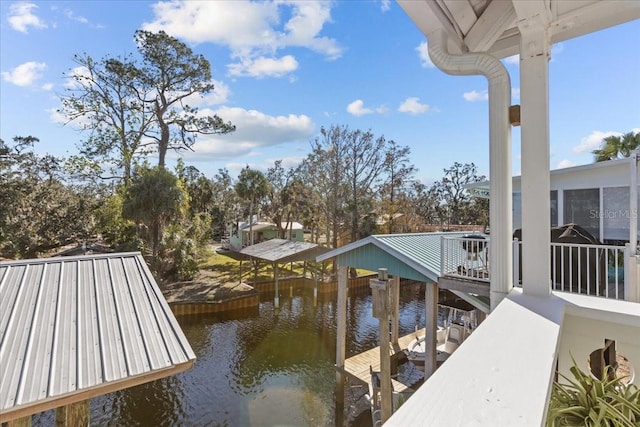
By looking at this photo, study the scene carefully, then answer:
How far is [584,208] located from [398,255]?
15.4ft

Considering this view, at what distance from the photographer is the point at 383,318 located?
5199 millimetres

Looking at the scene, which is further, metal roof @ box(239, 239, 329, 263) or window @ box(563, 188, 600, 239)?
metal roof @ box(239, 239, 329, 263)

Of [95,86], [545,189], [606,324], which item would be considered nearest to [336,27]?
[545,189]

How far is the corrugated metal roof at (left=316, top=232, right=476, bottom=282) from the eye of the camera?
6.26 metres

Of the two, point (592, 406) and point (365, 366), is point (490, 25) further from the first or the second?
point (365, 366)

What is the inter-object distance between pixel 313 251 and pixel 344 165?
5.69 metres

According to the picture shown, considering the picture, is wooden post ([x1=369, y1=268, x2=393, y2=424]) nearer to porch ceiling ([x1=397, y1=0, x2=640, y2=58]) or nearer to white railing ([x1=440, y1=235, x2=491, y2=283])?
white railing ([x1=440, y1=235, x2=491, y2=283])

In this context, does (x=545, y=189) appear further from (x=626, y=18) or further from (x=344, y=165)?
(x=344, y=165)

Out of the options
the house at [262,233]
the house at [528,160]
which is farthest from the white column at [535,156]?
the house at [262,233]

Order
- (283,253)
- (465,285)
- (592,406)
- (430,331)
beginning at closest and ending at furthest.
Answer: (592,406) → (465,285) → (430,331) → (283,253)

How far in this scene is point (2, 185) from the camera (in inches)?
643

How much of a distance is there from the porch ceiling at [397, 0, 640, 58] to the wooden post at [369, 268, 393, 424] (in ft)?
11.3

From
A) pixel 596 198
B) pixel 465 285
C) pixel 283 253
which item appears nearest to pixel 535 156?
pixel 465 285

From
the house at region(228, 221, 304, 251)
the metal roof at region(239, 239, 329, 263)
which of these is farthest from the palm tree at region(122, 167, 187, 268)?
the house at region(228, 221, 304, 251)
